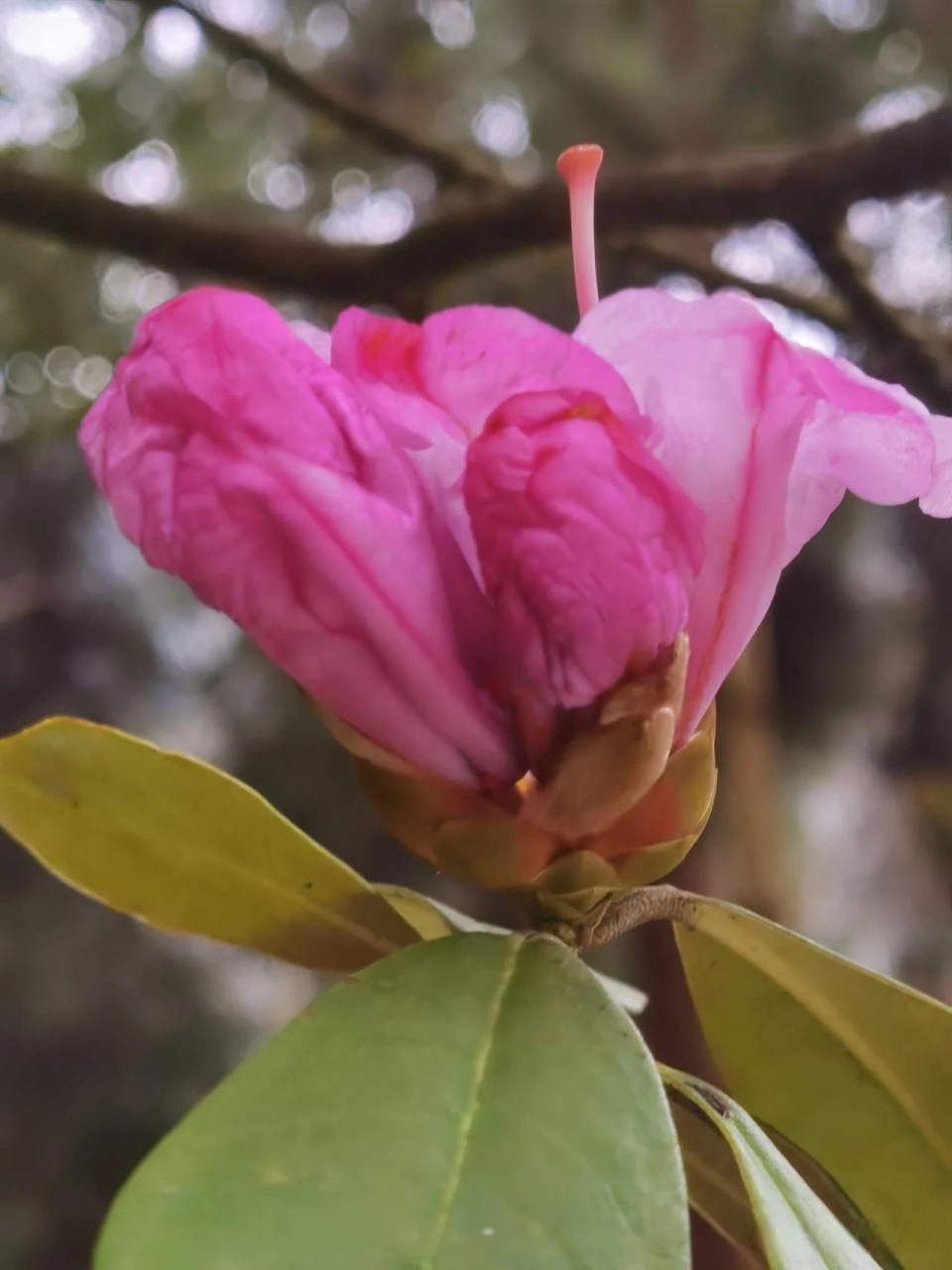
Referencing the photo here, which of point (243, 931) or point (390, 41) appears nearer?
point (243, 931)

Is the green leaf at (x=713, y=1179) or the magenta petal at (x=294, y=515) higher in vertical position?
the magenta petal at (x=294, y=515)

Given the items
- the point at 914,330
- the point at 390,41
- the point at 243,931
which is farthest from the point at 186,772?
the point at 390,41

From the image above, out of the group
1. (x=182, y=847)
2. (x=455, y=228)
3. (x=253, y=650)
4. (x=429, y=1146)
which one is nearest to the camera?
(x=429, y=1146)

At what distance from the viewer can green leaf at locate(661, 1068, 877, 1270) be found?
0.24 m

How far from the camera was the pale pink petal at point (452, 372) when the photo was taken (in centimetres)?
26

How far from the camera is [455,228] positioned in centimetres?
102

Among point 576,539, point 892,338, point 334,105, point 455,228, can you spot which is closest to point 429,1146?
point 576,539

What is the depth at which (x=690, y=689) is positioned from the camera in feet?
1.02

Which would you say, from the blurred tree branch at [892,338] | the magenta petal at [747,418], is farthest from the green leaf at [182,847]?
the blurred tree branch at [892,338]

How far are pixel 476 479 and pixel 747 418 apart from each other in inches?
3.0

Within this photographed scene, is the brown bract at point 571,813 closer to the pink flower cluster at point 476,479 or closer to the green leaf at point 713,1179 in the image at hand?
the pink flower cluster at point 476,479

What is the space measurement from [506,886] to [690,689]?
0.08m

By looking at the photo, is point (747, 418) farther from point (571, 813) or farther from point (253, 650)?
point (253, 650)

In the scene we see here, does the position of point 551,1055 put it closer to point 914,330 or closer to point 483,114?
point 914,330
